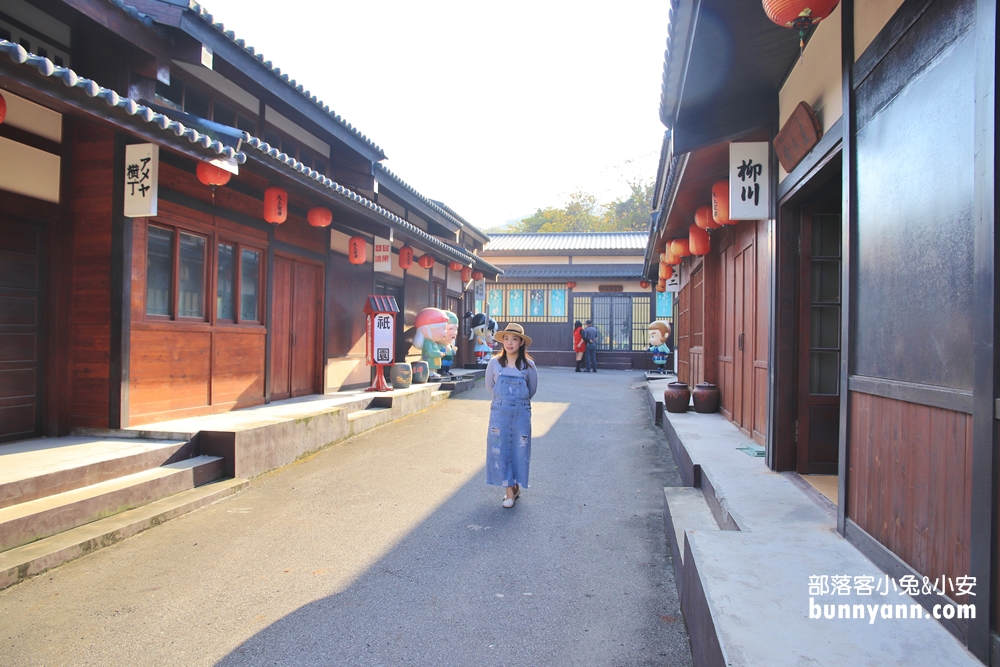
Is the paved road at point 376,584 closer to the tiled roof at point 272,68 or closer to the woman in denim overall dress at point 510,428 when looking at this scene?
the woman in denim overall dress at point 510,428

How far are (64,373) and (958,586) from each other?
280 inches

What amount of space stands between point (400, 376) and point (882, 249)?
29.9ft

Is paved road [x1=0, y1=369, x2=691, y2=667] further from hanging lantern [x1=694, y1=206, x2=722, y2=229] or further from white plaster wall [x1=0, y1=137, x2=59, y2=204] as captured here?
hanging lantern [x1=694, y1=206, x2=722, y2=229]

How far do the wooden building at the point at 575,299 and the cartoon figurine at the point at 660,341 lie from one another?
119 centimetres

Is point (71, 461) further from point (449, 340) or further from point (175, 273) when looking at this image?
point (449, 340)

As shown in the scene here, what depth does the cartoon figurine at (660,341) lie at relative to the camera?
21438mm

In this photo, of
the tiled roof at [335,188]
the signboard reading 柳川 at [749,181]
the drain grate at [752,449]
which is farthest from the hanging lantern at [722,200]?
the tiled roof at [335,188]

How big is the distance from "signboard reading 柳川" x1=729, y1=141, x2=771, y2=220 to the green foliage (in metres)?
34.2

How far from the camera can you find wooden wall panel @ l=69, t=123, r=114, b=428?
5.94m

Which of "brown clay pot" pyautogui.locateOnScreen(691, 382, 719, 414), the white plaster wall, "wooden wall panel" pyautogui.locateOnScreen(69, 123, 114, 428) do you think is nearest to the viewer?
the white plaster wall

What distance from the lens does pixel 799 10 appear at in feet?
10.2

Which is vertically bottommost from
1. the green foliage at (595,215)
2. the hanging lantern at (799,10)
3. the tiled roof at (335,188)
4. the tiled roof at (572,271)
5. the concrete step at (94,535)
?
the concrete step at (94,535)

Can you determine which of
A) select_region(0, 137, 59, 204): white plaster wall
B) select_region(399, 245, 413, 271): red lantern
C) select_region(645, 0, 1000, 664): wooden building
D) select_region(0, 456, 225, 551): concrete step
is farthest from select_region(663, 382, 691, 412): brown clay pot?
select_region(0, 137, 59, 204): white plaster wall

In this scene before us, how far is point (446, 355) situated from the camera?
46.2 ft
